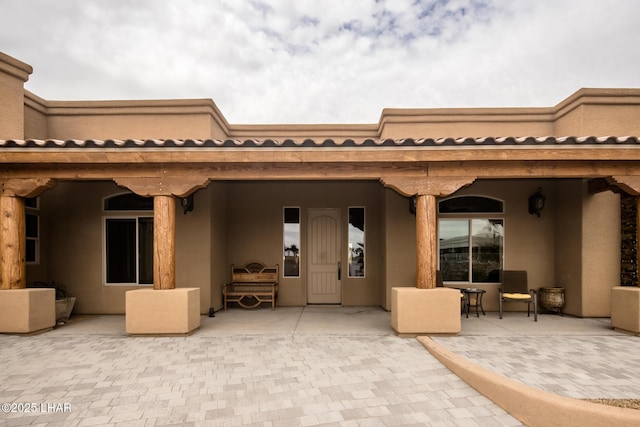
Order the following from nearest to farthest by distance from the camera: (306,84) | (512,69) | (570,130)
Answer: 1. (570,130)
2. (512,69)
3. (306,84)

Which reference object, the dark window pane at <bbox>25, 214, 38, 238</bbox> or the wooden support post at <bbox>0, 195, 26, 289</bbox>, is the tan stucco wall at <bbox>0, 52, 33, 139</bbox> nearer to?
the dark window pane at <bbox>25, 214, 38, 238</bbox>

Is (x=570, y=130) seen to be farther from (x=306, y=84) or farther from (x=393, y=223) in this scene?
(x=306, y=84)

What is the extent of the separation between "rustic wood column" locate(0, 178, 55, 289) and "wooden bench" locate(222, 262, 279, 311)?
3.81m

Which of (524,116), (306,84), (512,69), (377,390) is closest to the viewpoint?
(377,390)

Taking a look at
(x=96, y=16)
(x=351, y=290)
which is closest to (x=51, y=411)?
(x=351, y=290)

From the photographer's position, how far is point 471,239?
784 centimetres

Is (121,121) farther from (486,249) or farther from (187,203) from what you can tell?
(486,249)

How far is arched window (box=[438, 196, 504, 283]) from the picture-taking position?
307 inches

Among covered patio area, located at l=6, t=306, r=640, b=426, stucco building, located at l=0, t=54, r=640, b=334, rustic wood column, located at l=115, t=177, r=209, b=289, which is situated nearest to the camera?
covered patio area, located at l=6, t=306, r=640, b=426

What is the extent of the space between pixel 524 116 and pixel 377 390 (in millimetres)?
7762

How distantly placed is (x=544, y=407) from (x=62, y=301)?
313 inches

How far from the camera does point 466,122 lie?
27.7 ft

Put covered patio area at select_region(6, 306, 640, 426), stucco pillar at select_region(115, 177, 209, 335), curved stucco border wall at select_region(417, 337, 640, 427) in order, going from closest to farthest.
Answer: curved stucco border wall at select_region(417, 337, 640, 427)
covered patio area at select_region(6, 306, 640, 426)
stucco pillar at select_region(115, 177, 209, 335)

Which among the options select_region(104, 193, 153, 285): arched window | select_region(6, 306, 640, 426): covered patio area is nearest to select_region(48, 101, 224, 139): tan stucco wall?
select_region(104, 193, 153, 285): arched window
